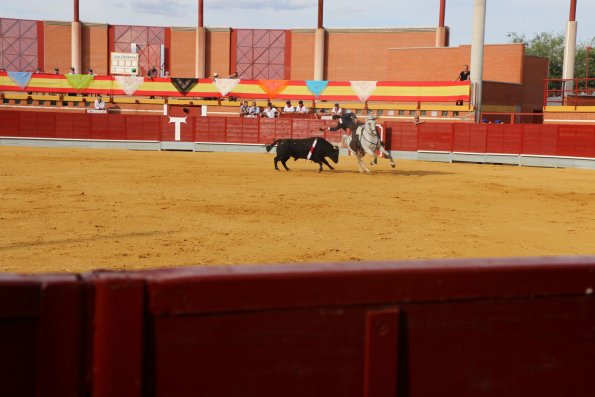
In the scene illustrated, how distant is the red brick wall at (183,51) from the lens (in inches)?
1826

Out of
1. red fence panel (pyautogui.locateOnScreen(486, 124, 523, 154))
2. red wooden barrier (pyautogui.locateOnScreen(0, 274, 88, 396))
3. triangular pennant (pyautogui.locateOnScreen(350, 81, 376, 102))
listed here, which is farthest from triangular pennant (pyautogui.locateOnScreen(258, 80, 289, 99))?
red wooden barrier (pyautogui.locateOnScreen(0, 274, 88, 396))

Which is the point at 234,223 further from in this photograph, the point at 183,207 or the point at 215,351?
the point at 215,351

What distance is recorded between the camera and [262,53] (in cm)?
4631

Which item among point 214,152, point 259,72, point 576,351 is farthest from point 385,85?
point 576,351

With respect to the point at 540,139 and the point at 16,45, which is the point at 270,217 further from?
the point at 16,45

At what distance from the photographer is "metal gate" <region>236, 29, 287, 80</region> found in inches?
1811

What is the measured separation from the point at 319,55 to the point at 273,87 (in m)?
11.6

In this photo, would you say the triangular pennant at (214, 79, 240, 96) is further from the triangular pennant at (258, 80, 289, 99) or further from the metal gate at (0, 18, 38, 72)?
the metal gate at (0, 18, 38, 72)

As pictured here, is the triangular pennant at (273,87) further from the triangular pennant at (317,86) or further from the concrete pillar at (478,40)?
the concrete pillar at (478,40)

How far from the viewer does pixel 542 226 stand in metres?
9.92

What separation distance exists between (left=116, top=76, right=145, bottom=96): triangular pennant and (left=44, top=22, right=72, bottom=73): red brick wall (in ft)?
43.9

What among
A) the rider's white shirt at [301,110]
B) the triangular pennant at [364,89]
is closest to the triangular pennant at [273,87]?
the triangular pennant at [364,89]

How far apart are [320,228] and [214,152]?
19.1m

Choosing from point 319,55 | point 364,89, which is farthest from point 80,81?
point 319,55
